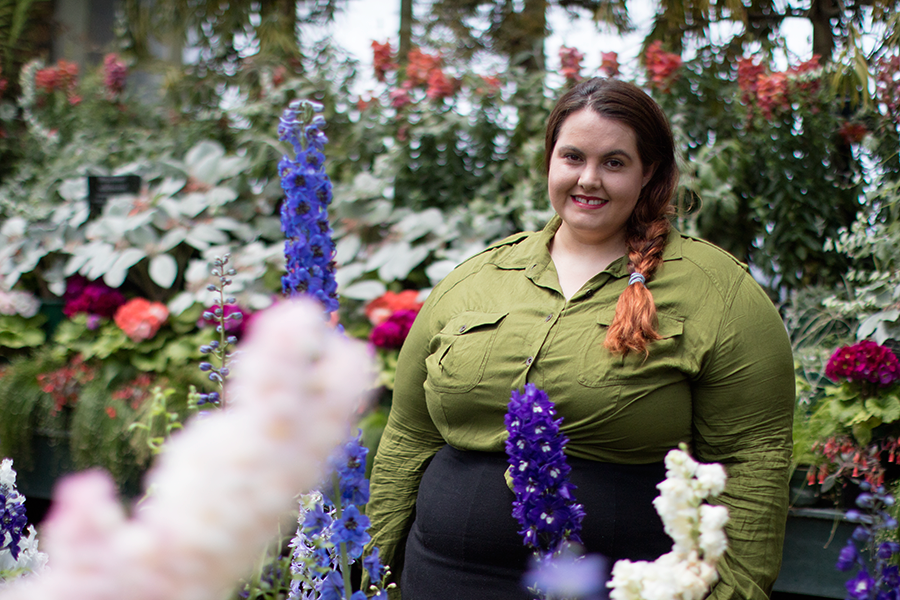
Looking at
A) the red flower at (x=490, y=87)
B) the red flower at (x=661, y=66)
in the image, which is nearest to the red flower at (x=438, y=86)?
the red flower at (x=490, y=87)

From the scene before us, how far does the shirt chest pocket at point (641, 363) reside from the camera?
4.31ft

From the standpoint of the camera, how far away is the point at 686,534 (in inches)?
→ 20.4

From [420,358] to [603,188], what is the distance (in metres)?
0.54

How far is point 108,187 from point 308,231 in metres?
3.43

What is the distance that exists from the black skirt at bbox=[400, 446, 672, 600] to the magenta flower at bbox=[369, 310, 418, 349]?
4.29 ft

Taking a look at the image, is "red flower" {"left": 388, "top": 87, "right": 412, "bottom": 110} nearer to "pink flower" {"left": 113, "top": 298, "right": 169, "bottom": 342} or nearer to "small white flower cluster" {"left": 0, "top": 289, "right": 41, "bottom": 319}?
"pink flower" {"left": 113, "top": 298, "right": 169, "bottom": 342}

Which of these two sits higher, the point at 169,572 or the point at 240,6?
the point at 240,6

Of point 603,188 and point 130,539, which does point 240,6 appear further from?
point 130,539

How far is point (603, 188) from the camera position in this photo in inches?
57.2

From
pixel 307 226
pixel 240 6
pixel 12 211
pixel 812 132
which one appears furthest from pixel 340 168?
pixel 307 226

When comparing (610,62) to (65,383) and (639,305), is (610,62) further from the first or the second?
(65,383)

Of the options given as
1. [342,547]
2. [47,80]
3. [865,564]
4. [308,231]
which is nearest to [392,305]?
[308,231]

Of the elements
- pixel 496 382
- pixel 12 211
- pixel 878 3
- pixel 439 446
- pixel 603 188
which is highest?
pixel 878 3

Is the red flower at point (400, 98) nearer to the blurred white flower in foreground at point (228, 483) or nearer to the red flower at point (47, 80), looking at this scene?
the red flower at point (47, 80)
